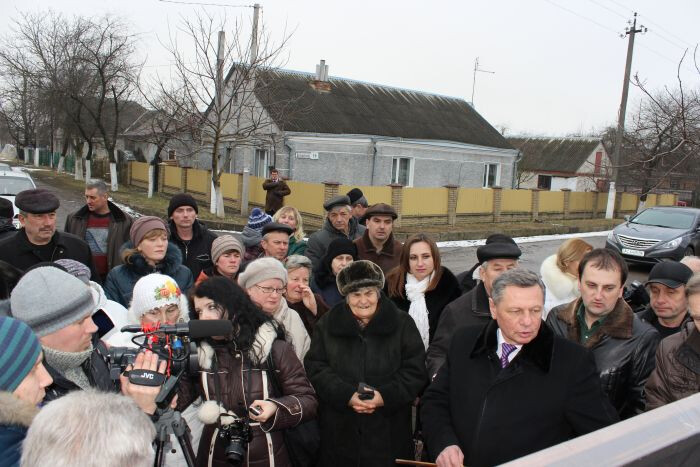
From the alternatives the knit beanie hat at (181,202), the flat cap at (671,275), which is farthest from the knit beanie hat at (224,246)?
the flat cap at (671,275)

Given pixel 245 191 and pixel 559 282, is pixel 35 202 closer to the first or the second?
pixel 559 282

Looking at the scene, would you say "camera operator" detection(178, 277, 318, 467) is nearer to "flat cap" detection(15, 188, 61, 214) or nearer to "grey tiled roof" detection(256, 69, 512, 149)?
"flat cap" detection(15, 188, 61, 214)

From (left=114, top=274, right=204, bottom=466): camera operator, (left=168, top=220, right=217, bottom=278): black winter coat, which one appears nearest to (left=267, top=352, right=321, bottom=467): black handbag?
(left=114, top=274, right=204, bottom=466): camera operator

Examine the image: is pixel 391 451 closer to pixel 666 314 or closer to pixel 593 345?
pixel 593 345

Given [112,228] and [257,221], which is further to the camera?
[257,221]

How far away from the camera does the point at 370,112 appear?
2658cm

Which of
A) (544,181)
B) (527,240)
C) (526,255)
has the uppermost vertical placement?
(544,181)

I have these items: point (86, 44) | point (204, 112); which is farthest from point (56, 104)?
point (204, 112)

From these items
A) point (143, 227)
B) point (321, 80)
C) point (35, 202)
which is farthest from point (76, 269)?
point (321, 80)

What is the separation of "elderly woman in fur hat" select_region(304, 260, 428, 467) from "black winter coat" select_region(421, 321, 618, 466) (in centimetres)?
63

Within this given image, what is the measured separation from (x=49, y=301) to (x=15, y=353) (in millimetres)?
572

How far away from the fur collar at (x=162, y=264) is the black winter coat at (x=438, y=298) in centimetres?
176

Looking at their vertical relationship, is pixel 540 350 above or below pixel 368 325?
above

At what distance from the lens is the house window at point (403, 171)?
25.3 m
